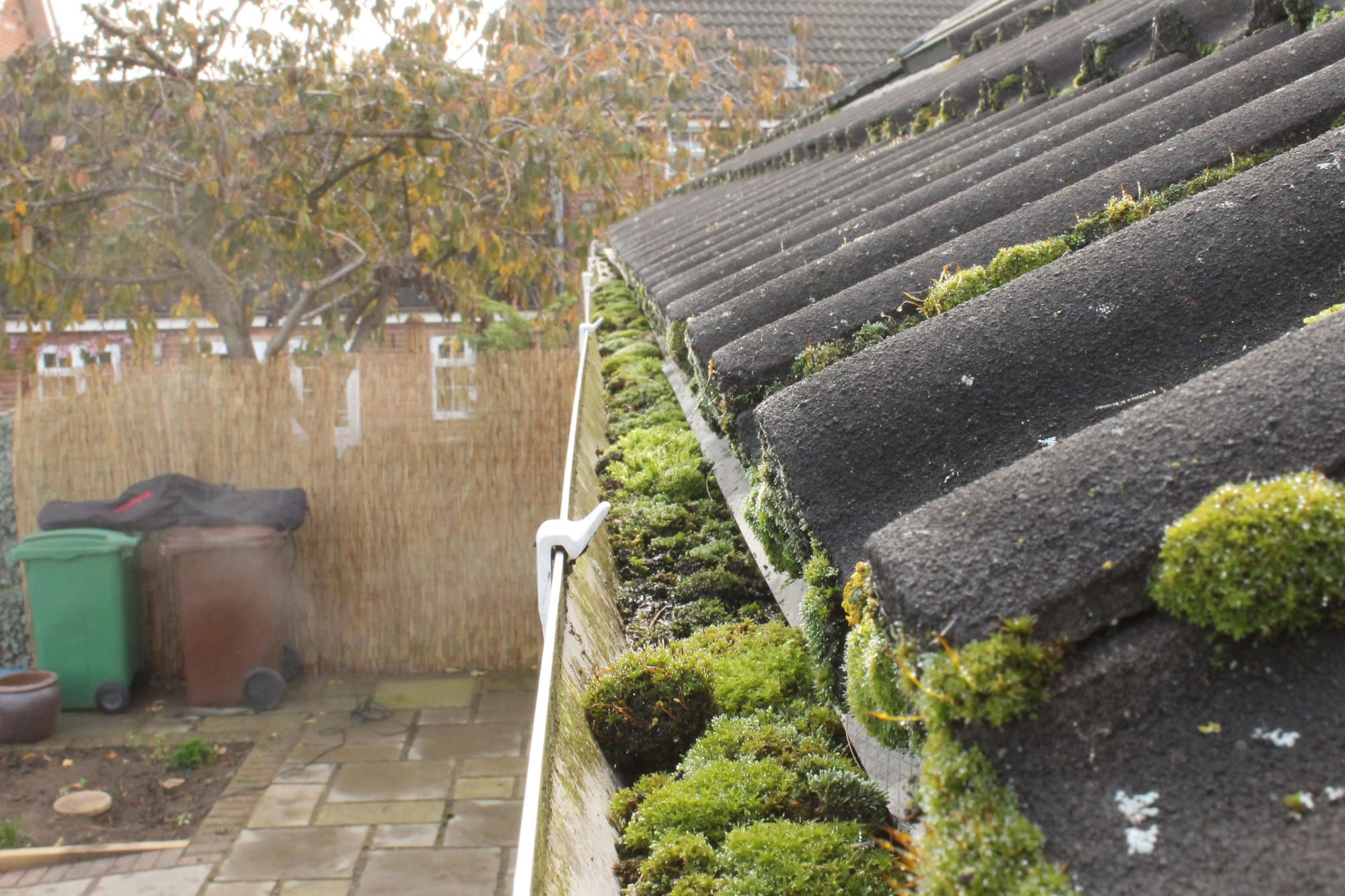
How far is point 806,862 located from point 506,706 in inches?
295

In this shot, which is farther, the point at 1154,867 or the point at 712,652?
the point at 712,652

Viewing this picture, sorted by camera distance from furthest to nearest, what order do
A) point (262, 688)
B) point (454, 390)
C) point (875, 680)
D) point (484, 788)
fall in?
point (454, 390)
point (262, 688)
point (484, 788)
point (875, 680)

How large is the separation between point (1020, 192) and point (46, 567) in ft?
25.7

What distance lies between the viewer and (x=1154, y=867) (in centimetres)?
66

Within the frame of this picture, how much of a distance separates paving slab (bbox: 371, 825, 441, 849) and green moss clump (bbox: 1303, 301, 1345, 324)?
19.7 ft

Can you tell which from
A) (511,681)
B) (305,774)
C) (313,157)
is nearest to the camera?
(305,774)

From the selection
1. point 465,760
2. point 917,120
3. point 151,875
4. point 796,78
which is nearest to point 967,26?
point 917,120

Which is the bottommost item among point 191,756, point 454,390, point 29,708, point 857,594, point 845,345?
point 191,756

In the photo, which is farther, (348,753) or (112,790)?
(348,753)

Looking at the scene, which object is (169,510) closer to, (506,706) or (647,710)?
(506,706)

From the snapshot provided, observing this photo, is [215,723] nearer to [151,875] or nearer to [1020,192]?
[151,875]

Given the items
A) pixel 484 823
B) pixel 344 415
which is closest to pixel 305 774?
pixel 484 823

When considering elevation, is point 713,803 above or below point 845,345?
below

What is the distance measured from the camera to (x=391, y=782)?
716 centimetres
